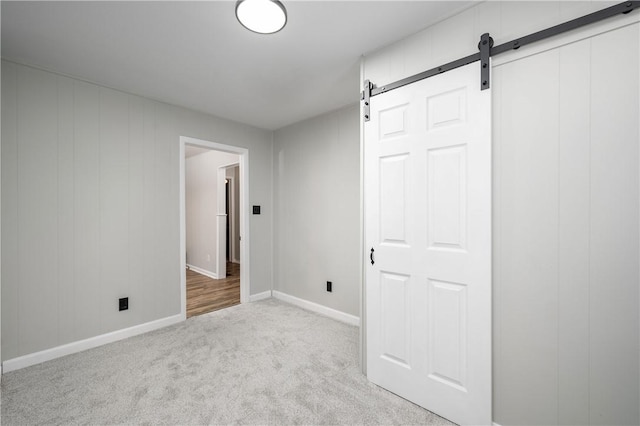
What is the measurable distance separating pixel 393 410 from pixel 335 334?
1.16m

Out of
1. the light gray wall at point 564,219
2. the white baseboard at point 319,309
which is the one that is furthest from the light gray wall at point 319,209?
the light gray wall at point 564,219

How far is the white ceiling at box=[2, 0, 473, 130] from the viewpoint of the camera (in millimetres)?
1665

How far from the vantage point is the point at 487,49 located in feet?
5.03

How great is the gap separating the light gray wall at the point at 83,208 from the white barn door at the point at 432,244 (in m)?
2.38

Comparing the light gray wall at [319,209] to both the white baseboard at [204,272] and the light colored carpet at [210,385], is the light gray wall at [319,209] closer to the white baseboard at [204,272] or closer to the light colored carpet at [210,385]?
the light colored carpet at [210,385]

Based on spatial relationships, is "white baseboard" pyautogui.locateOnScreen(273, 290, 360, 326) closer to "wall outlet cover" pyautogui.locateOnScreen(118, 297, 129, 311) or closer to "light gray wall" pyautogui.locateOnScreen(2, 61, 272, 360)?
"light gray wall" pyautogui.locateOnScreen(2, 61, 272, 360)

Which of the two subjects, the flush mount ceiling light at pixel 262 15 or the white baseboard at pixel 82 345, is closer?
the flush mount ceiling light at pixel 262 15

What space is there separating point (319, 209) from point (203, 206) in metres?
3.21

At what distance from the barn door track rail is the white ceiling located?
314 mm

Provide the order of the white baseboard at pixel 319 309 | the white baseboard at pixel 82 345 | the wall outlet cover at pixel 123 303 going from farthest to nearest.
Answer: the white baseboard at pixel 319 309, the wall outlet cover at pixel 123 303, the white baseboard at pixel 82 345

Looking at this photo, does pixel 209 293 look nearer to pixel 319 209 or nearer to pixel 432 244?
pixel 319 209

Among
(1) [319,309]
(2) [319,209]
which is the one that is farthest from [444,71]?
(1) [319,309]

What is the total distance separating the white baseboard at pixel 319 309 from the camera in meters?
3.18

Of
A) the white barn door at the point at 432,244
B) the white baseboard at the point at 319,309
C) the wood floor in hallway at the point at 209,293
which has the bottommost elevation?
the wood floor in hallway at the point at 209,293
